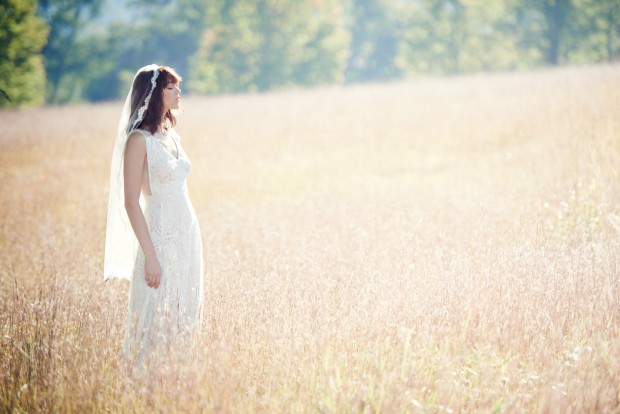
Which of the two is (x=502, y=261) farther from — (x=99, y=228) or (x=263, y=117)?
(x=263, y=117)

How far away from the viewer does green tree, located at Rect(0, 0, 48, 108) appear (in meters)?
25.8

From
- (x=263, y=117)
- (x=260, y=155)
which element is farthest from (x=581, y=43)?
(x=260, y=155)

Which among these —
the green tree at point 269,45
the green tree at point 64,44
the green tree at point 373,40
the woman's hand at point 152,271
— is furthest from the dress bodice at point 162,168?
the green tree at point 373,40

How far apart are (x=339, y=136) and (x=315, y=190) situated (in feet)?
15.0

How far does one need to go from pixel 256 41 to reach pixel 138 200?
32.4 m

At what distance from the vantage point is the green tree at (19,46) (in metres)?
25.8

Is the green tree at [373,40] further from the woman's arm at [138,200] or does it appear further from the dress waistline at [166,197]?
the woman's arm at [138,200]

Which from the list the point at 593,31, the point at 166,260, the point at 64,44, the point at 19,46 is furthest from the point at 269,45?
the point at 166,260

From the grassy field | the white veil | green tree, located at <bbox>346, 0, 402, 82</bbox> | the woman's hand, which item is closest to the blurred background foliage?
green tree, located at <bbox>346, 0, 402, 82</bbox>

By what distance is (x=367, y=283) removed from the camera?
12.6 feet

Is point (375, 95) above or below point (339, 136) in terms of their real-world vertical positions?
above

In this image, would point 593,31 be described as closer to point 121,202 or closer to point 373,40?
point 373,40

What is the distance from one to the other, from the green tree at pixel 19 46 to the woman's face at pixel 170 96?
25.9 m

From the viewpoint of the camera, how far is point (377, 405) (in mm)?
2504
